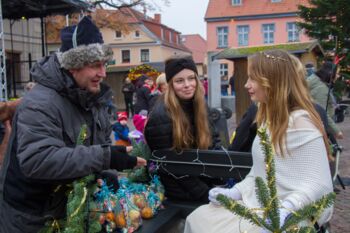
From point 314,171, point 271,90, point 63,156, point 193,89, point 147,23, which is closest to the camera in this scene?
point 63,156

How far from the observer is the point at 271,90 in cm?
233

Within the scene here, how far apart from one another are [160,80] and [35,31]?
1204 cm

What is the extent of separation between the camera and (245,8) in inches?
1757

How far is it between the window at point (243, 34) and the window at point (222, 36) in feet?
4.38

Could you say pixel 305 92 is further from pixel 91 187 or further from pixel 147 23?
pixel 147 23

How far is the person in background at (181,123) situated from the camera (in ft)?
10.3

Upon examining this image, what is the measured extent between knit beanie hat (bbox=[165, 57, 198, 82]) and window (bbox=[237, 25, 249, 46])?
137 ft

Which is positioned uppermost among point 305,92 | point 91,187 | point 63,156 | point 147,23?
point 147,23

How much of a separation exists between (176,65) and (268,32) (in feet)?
140

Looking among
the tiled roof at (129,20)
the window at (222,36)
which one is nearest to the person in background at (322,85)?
the tiled roof at (129,20)

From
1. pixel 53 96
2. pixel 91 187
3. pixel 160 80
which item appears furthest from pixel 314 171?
pixel 160 80

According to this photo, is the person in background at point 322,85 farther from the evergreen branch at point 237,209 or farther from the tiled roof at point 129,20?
the tiled roof at point 129,20

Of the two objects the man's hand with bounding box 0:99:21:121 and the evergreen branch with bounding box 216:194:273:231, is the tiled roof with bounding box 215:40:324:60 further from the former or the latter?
the evergreen branch with bounding box 216:194:273:231

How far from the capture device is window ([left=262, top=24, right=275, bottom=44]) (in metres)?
43.8
